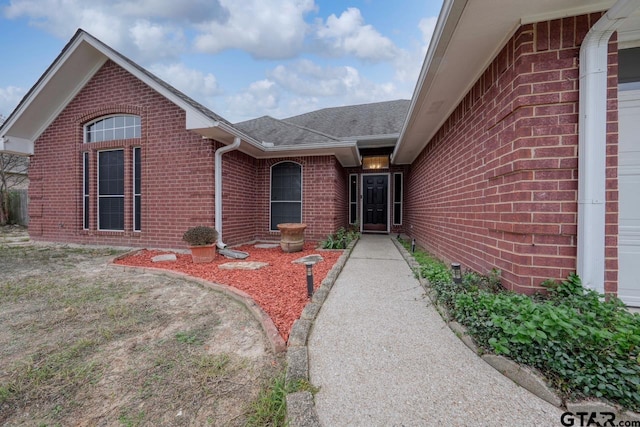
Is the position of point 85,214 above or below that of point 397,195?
below

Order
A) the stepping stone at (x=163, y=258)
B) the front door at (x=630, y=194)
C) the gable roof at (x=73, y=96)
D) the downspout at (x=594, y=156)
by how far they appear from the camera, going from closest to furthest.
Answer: the downspout at (x=594, y=156) → the front door at (x=630, y=194) → the stepping stone at (x=163, y=258) → the gable roof at (x=73, y=96)

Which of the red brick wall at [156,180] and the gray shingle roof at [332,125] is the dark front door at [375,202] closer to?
the gray shingle roof at [332,125]

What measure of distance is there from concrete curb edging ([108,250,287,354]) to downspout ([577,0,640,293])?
241 centimetres

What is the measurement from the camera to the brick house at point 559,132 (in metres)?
1.83

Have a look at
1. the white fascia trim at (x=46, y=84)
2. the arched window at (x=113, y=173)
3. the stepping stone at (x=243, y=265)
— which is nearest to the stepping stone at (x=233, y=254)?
the stepping stone at (x=243, y=265)

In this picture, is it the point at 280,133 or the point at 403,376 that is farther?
the point at 280,133

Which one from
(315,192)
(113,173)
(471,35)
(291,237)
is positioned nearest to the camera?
(471,35)

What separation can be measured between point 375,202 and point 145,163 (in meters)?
6.96

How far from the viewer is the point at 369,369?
5.22ft

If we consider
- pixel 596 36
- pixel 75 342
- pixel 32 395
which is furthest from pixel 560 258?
pixel 75 342

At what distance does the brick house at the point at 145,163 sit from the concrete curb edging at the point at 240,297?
1.46 meters

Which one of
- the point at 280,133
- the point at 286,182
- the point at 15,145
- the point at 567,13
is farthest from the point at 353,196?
the point at 15,145

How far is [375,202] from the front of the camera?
898 centimetres

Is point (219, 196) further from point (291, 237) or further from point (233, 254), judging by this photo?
point (291, 237)
